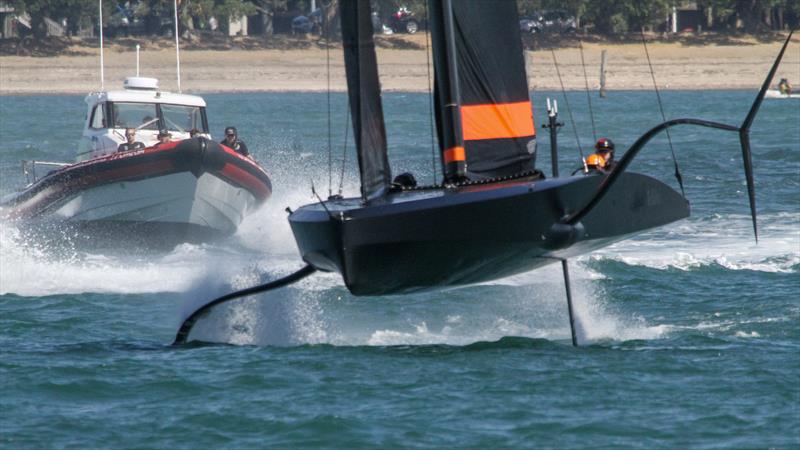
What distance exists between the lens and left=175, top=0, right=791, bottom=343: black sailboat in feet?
42.4

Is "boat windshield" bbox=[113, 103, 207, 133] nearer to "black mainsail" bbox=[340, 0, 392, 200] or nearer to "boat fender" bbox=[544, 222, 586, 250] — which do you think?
"black mainsail" bbox=[340, 0, 392, 200]

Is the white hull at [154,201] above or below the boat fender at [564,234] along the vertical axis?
below

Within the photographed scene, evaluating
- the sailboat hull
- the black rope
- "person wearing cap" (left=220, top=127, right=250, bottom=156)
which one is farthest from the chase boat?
the sailboat hull

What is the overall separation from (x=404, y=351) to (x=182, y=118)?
11016mm

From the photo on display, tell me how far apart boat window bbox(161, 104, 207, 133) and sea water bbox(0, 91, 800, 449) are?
69.7 inches

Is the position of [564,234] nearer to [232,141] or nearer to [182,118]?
[232,141]

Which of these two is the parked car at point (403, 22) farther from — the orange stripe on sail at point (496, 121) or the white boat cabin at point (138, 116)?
the orange stripe on sail at point (496, 121)

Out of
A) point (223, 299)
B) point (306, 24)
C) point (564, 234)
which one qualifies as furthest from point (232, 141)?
point (306, 24)

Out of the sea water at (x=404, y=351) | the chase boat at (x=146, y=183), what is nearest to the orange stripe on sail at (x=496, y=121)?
the sea water at (x=404, y=351)

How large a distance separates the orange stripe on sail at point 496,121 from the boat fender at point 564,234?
5.13 feet

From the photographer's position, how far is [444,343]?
49.5ft

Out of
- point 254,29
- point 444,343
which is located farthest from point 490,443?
point 254,29

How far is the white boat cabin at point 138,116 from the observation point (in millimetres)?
24031

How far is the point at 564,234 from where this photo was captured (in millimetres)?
13023
